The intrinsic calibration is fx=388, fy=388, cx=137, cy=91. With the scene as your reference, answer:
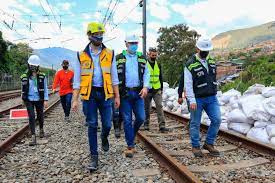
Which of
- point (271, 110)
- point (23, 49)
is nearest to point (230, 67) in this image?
point (271, 110)

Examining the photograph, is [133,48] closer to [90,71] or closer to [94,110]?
[90,71]

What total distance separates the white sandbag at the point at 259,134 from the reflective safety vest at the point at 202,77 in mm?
1984

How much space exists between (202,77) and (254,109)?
8.39ft

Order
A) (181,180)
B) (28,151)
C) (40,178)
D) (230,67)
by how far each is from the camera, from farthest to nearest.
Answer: (230,67) < (28,151) < (40,178) < (181,180)

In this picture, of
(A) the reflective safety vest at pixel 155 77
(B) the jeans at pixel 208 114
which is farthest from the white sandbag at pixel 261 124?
(A) the reflective safety vest at pixel 155 77

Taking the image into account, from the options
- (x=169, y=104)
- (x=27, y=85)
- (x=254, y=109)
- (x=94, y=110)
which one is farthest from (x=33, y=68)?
(x=169, y=104)

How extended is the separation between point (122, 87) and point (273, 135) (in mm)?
2902

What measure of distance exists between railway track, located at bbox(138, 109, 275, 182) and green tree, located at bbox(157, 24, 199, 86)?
32.7 meters

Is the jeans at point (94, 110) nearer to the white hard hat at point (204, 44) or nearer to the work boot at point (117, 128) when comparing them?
the white hard hat at point (204, 44)

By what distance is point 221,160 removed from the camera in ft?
18.6

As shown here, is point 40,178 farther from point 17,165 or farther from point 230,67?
point 230,67

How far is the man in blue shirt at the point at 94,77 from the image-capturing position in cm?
498

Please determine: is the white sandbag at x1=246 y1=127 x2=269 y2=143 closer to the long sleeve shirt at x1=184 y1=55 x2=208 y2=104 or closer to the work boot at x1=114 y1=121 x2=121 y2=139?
the long sleeve shirt at x1=184 y1=55 x2=208 y2=104

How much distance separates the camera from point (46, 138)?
8109 mm
